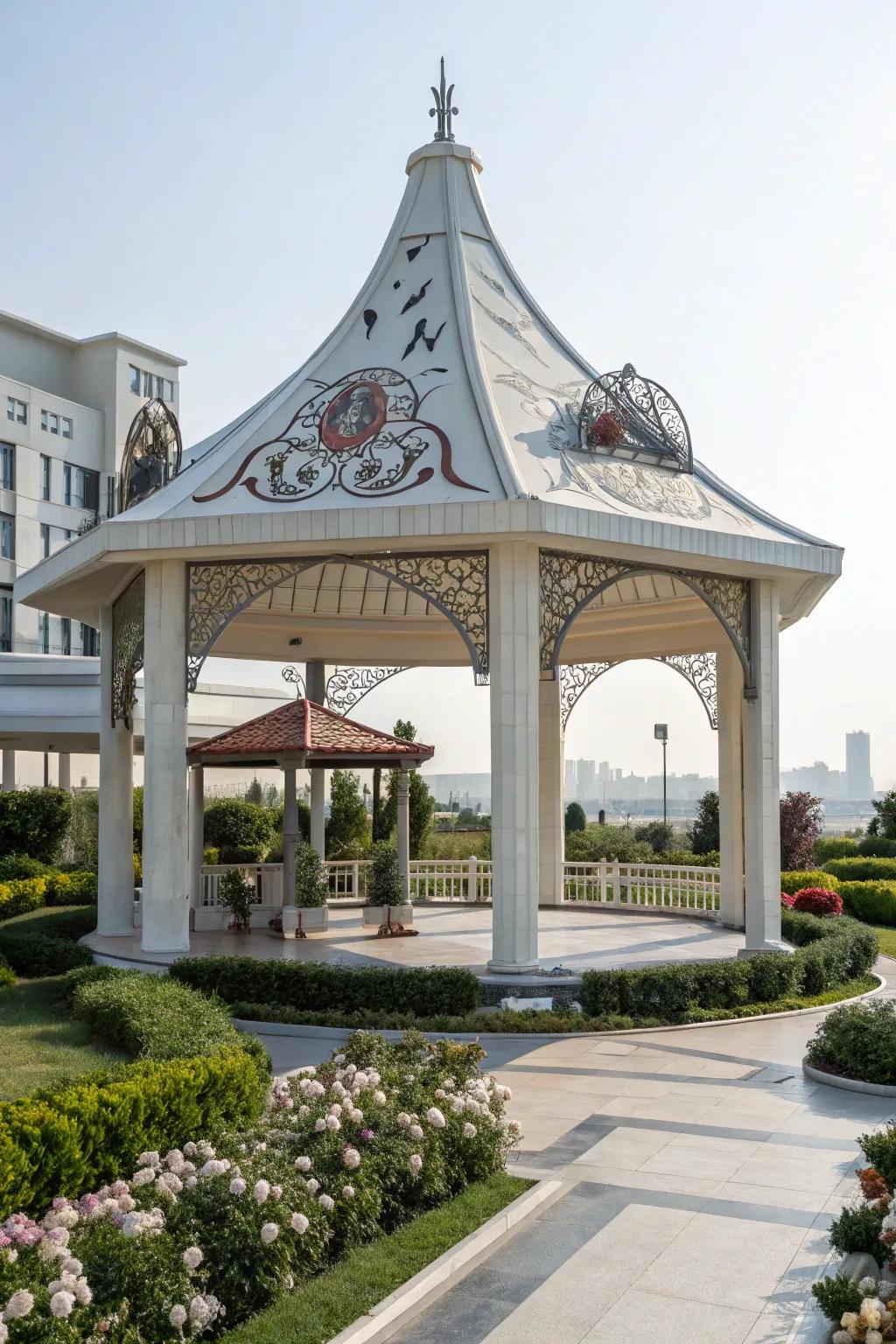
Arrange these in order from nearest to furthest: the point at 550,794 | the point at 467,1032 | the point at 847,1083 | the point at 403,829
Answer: the point at 847,1083 < the point at 467,1032 < the point at 403,829 < the point at 550,794

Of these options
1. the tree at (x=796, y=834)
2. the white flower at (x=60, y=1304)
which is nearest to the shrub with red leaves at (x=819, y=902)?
the tree at (x=796, y=834)

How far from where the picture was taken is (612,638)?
18.5 meters

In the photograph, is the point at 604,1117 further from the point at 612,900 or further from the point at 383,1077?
the point at 612,900

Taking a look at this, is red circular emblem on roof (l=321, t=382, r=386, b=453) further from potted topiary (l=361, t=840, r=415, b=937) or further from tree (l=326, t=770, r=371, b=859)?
tree (l=326, t=770, r=371, b=859)

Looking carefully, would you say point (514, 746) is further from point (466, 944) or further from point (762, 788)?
point (466, 944)

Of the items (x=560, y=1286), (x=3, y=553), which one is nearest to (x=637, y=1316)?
(x=560, y=1286)

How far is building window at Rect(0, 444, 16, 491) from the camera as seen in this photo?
137 ft

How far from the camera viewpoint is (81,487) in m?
45.3

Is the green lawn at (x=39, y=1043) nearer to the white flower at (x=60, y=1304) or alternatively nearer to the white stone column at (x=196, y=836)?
the white flower at (x=60, y=1304)

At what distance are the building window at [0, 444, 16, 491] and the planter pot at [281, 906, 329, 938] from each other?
100 ft

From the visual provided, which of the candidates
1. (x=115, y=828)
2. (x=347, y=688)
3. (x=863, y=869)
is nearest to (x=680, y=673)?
(x=347, y=688)

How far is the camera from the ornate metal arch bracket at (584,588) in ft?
38.6

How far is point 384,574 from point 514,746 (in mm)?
2153

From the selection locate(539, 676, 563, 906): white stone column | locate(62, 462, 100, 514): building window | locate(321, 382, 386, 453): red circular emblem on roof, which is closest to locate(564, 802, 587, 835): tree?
locate(539, 676, 563, 906): white stone column
